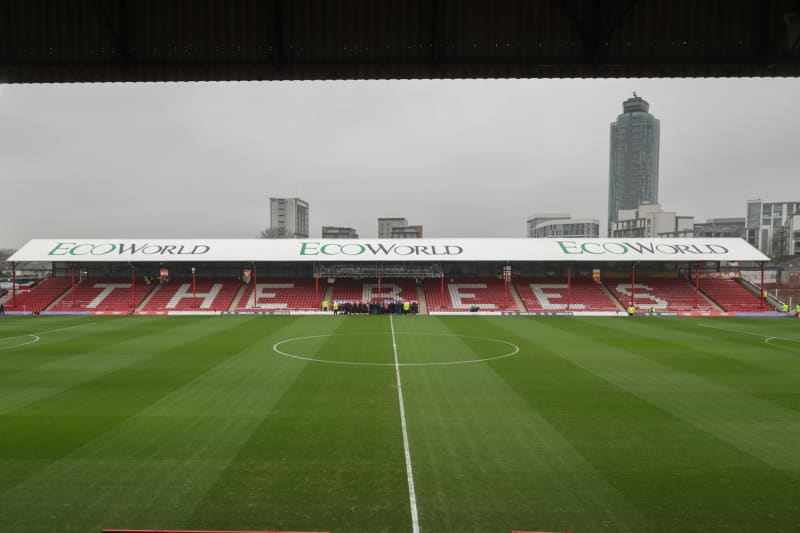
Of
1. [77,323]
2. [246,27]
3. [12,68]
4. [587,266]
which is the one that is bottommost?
[77,323]

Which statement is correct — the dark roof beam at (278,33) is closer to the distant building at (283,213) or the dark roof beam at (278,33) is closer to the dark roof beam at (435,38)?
the dark roof beam at (435,38)

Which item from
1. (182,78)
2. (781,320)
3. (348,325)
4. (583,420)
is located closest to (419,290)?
(348,325)

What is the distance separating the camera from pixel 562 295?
4397cm

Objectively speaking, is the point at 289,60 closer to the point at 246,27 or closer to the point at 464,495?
the point at 246,27

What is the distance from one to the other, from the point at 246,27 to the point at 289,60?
3.02ft

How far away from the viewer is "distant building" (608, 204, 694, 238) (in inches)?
4397

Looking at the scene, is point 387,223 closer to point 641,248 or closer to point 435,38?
point 641,248

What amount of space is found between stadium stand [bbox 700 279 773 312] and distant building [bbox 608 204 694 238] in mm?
62641

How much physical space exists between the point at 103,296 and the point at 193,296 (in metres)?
9.23

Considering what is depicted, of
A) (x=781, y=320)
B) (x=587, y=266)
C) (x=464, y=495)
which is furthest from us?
(x=587, y=266)

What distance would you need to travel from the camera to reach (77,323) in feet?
104

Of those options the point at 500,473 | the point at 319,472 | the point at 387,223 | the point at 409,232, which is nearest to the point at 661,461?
the point at 500,473

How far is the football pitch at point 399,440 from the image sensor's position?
6594 mm

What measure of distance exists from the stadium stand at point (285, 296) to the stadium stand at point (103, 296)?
1033cm
